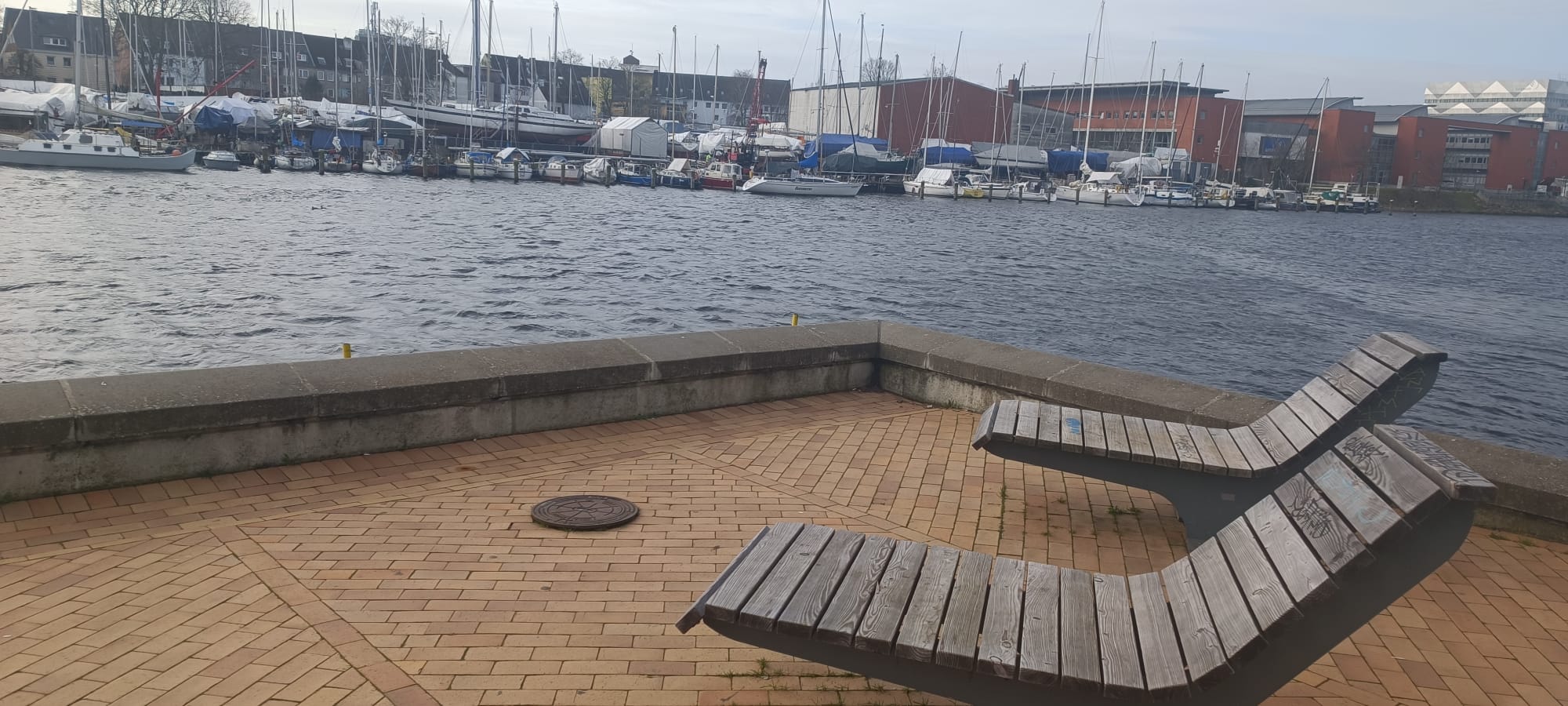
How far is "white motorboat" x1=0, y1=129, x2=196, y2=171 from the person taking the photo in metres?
57.8

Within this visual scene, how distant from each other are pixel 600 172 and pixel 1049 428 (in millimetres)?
73576

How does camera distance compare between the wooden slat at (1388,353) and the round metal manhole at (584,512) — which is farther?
the round metal manhole at (584,512)

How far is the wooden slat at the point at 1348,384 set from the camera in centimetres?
454

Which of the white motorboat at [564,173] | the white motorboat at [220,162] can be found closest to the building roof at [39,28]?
the white motorboat at [220,162]

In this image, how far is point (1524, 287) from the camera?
4100 centimetres

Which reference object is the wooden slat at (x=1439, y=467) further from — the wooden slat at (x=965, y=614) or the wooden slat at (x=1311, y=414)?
the wooden slat at (x=1311, y=414)

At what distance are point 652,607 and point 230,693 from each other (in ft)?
4.64

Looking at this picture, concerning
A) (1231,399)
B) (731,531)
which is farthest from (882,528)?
(1231,399)

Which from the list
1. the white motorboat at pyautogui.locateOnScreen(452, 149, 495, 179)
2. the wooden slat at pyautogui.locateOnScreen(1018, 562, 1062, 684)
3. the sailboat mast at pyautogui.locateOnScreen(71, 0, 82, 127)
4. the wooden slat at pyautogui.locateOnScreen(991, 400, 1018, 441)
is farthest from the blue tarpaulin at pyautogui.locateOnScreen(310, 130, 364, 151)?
the wooden slat at pyautogui.locateOnScreen(1018, 562, 1062, 684)

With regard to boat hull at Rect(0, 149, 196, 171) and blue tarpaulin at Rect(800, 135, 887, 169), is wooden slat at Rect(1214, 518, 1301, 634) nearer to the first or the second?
boat hull at Rect(0, 149, 196, 171)

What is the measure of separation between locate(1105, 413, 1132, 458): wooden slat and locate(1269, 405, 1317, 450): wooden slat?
2.23 ft

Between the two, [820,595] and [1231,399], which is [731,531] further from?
[1231,399]

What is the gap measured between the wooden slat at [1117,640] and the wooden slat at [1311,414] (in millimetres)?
1775

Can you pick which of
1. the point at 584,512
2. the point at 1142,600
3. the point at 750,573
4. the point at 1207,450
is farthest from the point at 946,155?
the point at 750,573
